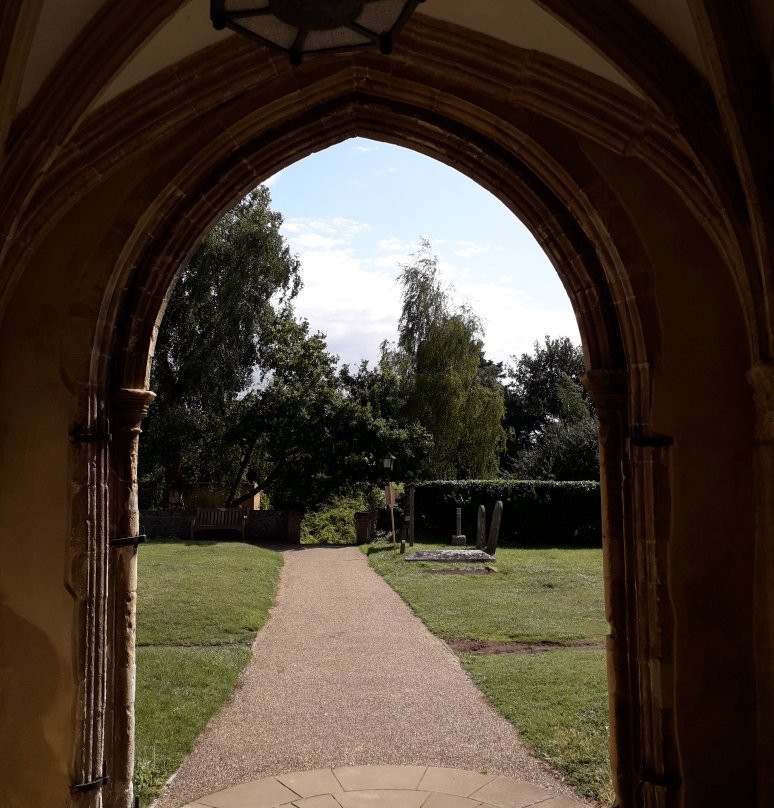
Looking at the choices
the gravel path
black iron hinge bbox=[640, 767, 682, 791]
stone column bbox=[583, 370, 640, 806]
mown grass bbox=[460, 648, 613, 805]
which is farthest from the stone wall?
black iron hinge bbox=[640, 767, 682, 791]

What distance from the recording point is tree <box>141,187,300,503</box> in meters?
20.1

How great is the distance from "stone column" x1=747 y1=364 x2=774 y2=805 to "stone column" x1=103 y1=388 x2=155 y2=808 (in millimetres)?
3402

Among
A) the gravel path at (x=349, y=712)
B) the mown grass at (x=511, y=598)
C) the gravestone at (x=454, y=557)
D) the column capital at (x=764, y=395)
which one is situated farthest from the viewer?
the gravestone at (x=454, y=557)

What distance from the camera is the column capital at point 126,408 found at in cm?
479

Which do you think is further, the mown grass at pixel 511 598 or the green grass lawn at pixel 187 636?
the mown grass at pixel 511 598

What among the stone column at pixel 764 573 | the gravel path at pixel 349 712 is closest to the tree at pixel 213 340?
the gravel path at pixel 349 712

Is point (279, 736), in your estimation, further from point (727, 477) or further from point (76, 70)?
point (76, 70)

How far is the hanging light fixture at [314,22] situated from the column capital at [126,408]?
8.42 ft

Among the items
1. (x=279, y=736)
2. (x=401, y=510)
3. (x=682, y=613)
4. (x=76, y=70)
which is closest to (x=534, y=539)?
(x=401, y=510)

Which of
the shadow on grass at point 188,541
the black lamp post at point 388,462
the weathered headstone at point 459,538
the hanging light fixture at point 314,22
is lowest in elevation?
the shadow on grass at point 188,541

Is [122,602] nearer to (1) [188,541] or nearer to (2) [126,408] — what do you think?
(2) [126,408]

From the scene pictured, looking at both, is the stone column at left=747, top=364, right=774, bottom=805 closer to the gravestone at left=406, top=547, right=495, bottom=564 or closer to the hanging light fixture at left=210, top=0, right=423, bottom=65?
the hanging light fixture at left=210, top=0, right=423, bottom=65

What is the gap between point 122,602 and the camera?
4.68 metres

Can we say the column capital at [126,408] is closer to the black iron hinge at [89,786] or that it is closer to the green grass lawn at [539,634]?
the black iron hinge at [89,786]
